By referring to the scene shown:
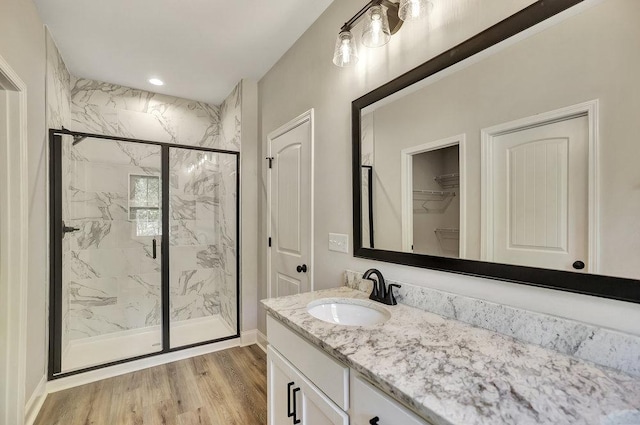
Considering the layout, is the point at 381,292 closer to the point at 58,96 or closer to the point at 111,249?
the point at 111,249

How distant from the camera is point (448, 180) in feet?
4.07

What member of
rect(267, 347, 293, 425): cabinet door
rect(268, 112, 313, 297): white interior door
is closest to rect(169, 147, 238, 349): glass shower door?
rect(268, 112, 313, 297): white interior door

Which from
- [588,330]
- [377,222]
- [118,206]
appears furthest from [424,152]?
[118,206]

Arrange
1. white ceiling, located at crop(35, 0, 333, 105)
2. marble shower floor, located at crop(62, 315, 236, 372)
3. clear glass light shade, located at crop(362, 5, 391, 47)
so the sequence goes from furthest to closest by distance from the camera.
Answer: marble shower floor, located at crop(62, 315, 236, 372) → white ceiling, located at crop(35, 0, 333, 105) → clear glass light shade, located at crop(362, 5, 391, 47)

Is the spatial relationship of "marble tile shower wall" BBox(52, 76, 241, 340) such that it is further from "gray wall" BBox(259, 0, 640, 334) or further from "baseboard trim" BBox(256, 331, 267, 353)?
"gray wall" BBox(259, 0, 640, 334)

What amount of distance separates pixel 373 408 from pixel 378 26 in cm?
157

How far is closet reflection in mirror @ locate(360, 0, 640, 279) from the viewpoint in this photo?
0.79 m

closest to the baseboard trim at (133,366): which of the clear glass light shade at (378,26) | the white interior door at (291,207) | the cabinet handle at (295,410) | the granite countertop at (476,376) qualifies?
the white interior door at (291,207)

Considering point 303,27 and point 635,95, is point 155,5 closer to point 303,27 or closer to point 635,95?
point 303,27

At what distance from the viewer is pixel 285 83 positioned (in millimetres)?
2504

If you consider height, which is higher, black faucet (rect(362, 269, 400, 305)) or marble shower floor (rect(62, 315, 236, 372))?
black faucet (rect(362, 269, 400, 305))

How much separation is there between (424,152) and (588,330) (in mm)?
862

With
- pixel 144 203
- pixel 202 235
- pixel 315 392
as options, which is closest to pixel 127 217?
pixel 144 203

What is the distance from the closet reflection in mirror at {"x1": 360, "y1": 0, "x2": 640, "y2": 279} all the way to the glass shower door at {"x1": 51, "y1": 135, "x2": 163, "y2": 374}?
2544 millimetres
